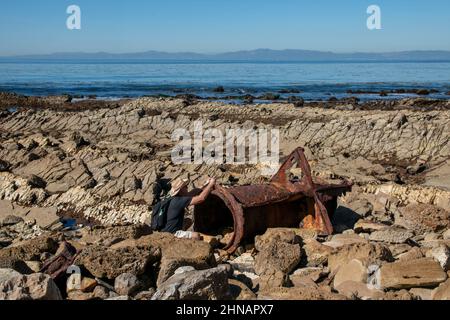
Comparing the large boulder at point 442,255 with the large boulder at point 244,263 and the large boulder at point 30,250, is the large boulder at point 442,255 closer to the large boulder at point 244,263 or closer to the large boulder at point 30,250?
the large boulder at point 244,263

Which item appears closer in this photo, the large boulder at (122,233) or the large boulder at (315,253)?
the large boulder at (315,253)

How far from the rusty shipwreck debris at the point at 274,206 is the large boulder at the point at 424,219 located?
1124 millimetres

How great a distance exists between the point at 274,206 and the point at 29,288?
408 centimetres

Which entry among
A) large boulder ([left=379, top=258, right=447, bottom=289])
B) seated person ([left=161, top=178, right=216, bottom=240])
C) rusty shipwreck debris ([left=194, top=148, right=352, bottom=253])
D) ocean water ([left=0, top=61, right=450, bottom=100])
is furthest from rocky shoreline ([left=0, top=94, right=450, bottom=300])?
ocean water ([left=0, top=61, right=450, bottom=100])

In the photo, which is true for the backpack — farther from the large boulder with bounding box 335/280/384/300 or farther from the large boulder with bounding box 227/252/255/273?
the large boulder with bounding box 335/280/384/300

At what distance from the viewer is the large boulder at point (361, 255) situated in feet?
20.4

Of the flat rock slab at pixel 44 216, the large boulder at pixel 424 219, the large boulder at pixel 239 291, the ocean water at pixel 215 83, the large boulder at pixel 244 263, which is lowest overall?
the flat rock slab at pixel 44 216

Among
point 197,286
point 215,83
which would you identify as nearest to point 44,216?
point 197,286

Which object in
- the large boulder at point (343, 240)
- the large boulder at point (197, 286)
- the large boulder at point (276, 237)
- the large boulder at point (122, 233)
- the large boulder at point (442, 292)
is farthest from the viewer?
the large boulder at point (122, 233)

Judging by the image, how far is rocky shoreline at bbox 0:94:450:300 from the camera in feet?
18.7

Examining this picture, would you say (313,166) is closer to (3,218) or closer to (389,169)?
(389,169)

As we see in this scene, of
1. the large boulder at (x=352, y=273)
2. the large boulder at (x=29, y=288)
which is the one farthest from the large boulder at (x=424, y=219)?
the large boulder at (x=29, y=288)

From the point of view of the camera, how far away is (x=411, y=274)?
18.8 feet

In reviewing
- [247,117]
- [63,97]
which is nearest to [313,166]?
[247,117]
